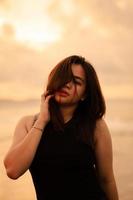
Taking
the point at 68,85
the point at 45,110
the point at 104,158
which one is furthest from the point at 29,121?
the point at 104,158

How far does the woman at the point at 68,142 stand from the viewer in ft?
5.02

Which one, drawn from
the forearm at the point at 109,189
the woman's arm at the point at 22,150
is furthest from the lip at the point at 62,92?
the forearm at the point at 109,189

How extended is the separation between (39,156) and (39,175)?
0.21 ft

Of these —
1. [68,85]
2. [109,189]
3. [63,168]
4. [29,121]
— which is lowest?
[109,189]

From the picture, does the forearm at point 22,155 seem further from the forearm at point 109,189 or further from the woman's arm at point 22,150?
the forearm at point 109,189

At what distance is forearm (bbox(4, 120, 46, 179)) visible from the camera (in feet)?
4.95

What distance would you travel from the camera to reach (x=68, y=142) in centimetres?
157

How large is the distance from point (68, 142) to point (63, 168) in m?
0.09

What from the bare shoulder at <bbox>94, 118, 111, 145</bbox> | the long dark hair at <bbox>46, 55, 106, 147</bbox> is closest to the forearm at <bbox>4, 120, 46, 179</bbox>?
the long dark hair at <bbox>46, 55, 106, 147</bbox>

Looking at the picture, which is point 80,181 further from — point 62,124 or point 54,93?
point 54,93

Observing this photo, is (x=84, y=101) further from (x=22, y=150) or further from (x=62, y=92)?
(x=22, y=150)

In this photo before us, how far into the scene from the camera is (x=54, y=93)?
159 centimetres

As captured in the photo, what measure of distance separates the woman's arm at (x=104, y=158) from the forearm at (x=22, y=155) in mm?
226

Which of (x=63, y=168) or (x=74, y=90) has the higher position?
(x=74, y=90)
